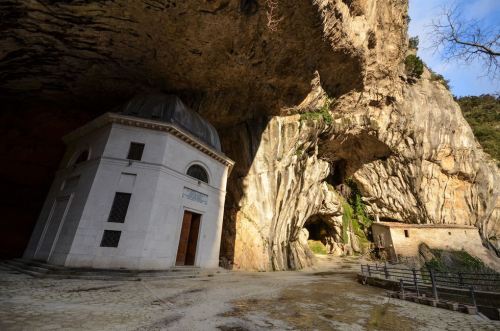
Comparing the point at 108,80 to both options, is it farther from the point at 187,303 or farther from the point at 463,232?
the point at 463,232

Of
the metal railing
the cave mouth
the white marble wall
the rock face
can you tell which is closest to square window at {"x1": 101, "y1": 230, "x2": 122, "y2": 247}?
the white marble wall

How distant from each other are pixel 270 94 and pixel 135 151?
29.8ft

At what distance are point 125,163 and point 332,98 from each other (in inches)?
632

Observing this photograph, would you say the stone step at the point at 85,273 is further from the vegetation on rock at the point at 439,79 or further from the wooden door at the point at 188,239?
the vegetation on rock at the point at 439,79

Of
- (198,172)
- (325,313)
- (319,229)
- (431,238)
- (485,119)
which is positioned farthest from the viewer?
(485,119)

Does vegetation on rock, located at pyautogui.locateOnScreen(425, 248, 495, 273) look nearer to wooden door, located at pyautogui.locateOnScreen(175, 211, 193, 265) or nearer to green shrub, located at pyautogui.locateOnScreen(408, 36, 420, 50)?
wooden door, located at pyautogui.locateOnScreen(175, 211, 193, 265)

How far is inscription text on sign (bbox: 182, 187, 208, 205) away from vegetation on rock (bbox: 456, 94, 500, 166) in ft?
136

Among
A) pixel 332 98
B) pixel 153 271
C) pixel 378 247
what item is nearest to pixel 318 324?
pixel 153 271

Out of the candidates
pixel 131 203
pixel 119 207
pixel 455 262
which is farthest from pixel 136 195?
pixel 455 262

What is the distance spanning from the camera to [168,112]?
13016 millimetres

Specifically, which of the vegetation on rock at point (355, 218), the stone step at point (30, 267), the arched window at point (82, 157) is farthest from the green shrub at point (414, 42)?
the stone step at point (30, 267)

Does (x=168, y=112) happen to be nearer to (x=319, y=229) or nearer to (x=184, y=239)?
(x=184, y=239)

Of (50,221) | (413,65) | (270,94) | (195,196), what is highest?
(413,65)

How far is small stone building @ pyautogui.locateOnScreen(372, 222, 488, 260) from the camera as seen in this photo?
80.4ft
